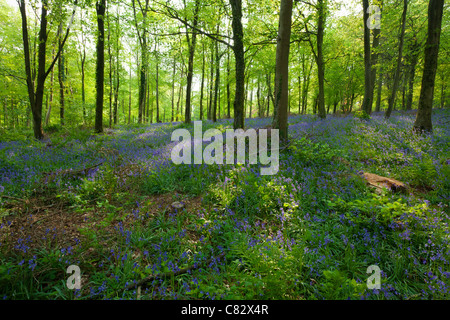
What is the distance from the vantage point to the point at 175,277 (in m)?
2.45

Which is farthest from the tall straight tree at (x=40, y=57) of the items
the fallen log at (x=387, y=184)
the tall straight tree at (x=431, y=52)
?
the tall straight tree at (x=431, y=52)

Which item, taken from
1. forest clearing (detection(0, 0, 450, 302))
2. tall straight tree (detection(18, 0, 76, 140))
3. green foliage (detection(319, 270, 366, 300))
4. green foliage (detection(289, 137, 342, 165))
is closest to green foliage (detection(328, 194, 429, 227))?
forest clearing (detection(0, 0, 450, 302))

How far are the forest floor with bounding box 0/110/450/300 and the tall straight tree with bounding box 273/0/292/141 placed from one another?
160 centimetres

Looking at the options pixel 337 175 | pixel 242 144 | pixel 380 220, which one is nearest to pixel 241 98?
pixel 242 144

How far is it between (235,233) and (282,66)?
547cm

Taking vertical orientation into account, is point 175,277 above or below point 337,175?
below

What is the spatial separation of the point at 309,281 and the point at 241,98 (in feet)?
24.8

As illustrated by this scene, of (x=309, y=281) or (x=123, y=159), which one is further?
(x=123, y=159)

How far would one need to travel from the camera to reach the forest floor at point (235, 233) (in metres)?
2.20

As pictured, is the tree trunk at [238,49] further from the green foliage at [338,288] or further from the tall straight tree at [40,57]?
the green foliage at [338,288]

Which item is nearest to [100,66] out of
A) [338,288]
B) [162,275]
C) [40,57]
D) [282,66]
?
[40,57]
